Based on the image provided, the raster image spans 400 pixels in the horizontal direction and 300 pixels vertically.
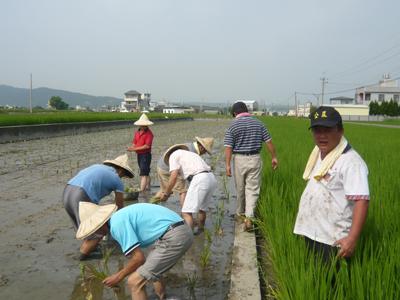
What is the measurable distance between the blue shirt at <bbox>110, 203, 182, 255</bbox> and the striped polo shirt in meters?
1.99

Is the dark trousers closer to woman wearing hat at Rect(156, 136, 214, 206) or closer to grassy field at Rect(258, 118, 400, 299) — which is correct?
woman wearing hat at Rect(156, 136, 214, 206)

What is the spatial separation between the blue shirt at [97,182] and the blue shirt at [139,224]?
1333 millimetres

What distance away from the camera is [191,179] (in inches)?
183

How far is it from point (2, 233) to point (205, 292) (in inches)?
110

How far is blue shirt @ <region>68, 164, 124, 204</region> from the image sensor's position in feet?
13.9

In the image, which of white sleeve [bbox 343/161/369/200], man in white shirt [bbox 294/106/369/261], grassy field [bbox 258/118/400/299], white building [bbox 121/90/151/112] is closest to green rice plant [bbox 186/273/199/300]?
grassy field [bbox 258/118/400/299]

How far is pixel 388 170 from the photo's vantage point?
674cm

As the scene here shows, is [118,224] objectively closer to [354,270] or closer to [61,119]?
[354,270]

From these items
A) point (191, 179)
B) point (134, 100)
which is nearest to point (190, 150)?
point (191, 179)

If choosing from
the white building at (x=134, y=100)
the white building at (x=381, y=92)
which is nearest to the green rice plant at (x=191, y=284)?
the white building at (x=381, y=92)

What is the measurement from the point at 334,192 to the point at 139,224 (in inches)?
53.9

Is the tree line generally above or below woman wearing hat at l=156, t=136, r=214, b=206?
above

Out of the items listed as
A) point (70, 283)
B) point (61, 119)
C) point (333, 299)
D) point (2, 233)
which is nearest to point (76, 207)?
point (70, 283)

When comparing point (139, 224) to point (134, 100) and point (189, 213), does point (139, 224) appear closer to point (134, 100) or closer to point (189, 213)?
point (189, 213)
